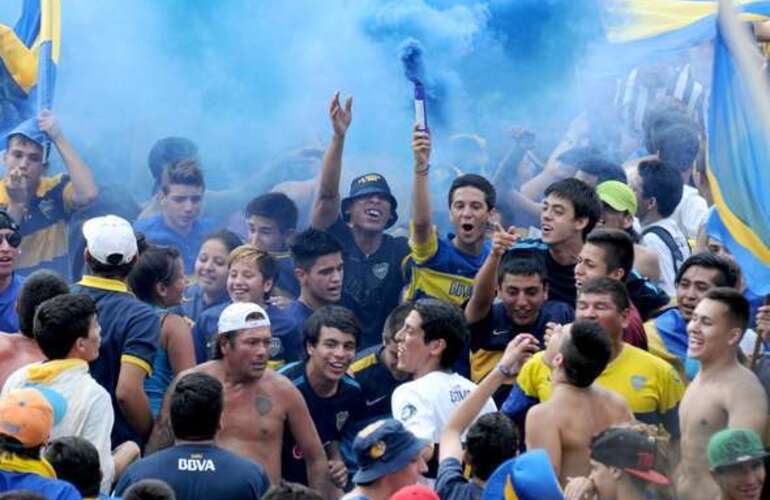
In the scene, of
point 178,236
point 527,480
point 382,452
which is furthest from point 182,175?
point 527,480

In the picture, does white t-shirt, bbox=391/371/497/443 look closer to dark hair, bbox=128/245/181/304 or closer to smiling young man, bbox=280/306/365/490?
smiling young man, bbox=280/306/365/490

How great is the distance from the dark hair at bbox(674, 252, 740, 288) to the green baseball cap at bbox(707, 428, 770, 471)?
171 centimetres

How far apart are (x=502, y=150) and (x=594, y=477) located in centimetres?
464

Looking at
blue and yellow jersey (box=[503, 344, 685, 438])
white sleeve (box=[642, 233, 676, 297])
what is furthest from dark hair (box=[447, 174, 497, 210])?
blue and yellow jersey (box=[503, 344, 685, 438])

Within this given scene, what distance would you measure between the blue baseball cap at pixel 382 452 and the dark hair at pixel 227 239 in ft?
11.4

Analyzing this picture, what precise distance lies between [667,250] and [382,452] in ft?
12.1

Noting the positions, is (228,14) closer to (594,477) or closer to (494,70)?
(494,70)

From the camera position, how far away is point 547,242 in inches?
362

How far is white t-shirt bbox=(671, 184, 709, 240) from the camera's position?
10.8 metres

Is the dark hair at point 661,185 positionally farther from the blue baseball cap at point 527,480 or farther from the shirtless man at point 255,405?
the blue baseball cap at point 527,480

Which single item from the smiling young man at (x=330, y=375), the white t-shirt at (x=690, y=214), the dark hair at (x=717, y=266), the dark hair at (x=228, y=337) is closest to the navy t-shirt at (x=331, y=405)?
the smiling young man at (x=330, y=375)

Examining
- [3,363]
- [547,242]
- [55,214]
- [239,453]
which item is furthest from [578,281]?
[55,214]

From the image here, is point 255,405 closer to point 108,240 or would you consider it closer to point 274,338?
point 108,240

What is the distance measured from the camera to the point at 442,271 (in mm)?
9578
